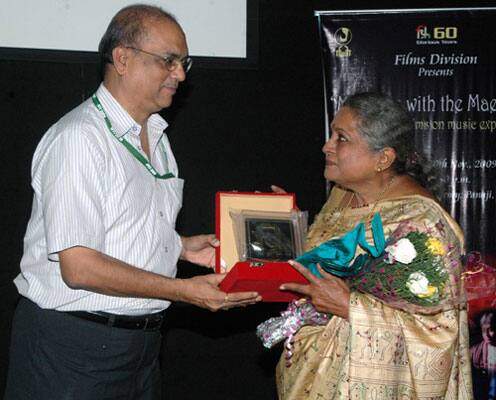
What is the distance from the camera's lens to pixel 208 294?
8.34 ft

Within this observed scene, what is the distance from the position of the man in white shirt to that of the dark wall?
5.32 ft

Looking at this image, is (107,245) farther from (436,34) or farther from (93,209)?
(436,34)

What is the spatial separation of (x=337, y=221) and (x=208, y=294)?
762 mm

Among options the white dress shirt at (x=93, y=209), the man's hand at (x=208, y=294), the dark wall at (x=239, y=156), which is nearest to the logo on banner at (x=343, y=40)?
the dark wall at (x=239, y=156)

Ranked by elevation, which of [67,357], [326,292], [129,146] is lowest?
[67,357]

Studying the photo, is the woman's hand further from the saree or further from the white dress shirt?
the white dress shirt

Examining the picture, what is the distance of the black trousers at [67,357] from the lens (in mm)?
2508

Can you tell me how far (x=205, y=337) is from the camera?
15.0 feet

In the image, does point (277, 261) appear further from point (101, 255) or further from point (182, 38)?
point (182, 38)

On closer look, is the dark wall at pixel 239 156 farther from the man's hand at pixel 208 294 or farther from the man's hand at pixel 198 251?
the man's hand at pixel 208 294

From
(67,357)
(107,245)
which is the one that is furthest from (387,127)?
(67,357)

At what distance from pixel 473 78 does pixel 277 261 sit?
A: 2397 mm

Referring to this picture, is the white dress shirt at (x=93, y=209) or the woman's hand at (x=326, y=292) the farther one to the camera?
the woman's hand at (x=326, y=292)

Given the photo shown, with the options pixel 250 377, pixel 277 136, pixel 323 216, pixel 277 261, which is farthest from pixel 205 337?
pixel 277 261
